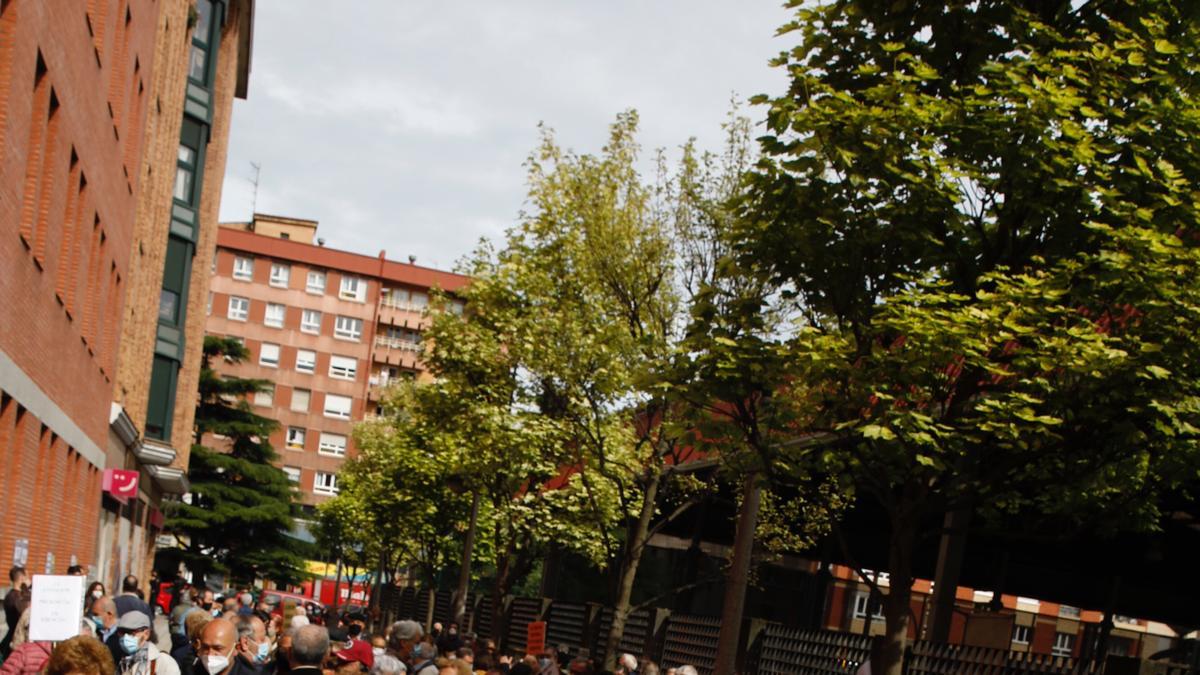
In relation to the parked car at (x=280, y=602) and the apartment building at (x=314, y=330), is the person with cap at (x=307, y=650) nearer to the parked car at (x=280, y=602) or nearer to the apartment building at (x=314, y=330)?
the parked car at (x=280, y=602)

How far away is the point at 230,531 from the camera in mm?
70000

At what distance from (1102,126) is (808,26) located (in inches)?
105

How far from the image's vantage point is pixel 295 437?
371 feet

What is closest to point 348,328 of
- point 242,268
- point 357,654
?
point 242,268

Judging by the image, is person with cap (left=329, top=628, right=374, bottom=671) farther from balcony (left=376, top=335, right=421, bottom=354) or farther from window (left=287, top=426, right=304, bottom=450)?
balcony (left=376, top=335, right=421, bottom=354)

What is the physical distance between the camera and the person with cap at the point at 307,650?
24.0ft

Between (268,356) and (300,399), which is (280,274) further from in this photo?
(300,399)

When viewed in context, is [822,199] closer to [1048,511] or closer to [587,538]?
[1048,511]

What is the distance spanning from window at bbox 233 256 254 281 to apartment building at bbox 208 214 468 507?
0.23 ft

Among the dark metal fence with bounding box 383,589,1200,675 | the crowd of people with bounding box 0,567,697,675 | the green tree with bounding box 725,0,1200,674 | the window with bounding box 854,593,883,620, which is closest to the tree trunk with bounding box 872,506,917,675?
the green tree with bounding box 725,0,1200,674

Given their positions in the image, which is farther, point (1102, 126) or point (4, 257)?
point (4, 257)

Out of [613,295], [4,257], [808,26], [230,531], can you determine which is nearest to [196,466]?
[230,531]

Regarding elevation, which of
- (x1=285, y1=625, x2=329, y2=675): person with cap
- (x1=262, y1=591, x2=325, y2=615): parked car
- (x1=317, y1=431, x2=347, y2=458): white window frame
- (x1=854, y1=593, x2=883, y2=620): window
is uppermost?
(x1=317, y1=431, x2=347, y2=458): white window frame

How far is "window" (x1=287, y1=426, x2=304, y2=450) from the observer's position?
11288cm
